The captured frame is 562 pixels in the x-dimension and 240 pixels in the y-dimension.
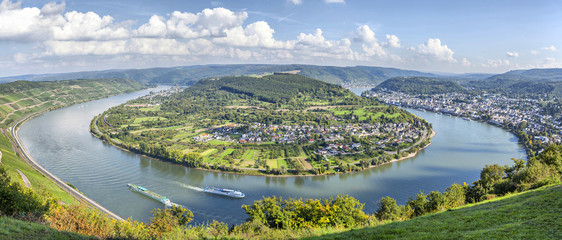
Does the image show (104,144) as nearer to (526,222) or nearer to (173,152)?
(173,152)

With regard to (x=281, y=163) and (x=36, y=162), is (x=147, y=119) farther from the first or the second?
(x=281, y=163)

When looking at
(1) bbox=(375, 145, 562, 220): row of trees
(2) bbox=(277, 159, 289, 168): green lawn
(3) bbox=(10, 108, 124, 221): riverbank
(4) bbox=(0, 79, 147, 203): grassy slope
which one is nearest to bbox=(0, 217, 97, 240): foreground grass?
(3) bbox=(10, 108, 124, 221): riverbank

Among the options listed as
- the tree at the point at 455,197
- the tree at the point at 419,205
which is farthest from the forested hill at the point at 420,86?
the tree at the point at 419,205

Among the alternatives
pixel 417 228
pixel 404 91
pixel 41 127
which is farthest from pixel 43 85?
pixel 404 91

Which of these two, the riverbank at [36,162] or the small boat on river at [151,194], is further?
the small boat on river at [151,194]

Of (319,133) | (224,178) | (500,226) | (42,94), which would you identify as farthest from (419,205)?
(42,94)

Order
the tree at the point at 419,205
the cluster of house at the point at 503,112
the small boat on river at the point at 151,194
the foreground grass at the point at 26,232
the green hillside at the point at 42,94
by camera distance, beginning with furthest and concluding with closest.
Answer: the green hillside at the point at 42,94 < the cluster of house at the point at 503,112 < the small boat on river at the point at 151,194 < the tree at the point at 419,205 < the foreground grass at the point at 26,232

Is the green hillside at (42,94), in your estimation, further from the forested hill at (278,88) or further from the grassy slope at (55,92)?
the forested hill at (278,88)
